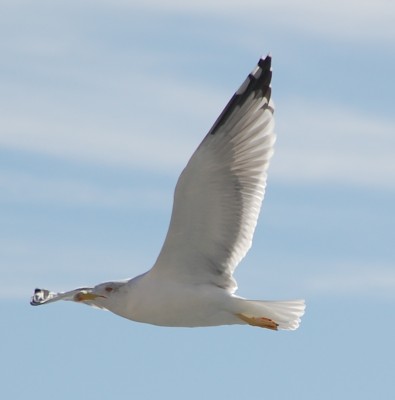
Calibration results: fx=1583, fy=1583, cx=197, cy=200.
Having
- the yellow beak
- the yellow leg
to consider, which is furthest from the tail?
the yellow beak

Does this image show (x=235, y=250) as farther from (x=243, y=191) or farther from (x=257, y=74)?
(x=257, y=74)

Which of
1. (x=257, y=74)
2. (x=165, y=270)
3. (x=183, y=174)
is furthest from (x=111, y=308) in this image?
(x=257, y=74)

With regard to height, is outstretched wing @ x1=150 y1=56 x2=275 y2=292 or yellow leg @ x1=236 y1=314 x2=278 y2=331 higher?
outstretched wing @ x1=150 y1=56 x2=275 y2=292

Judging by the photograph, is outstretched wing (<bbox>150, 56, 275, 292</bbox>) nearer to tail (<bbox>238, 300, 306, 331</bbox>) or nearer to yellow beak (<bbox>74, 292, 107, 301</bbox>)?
tail (<bbox>238, 300, 306, 331</bbox>)

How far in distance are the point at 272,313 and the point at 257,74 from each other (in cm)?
234

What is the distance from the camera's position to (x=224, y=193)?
15367 mm

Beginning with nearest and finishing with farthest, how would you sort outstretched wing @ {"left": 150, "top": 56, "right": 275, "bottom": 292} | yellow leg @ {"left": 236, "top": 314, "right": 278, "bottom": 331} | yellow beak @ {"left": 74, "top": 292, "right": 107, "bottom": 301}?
outstretched wing @ {"left": 150, "top": 56, "right": 275, "bottom": 292} → yellow leg @ {"left": 236, "top": 314, "right": 278, "bottom": 331} → yellow beak @ {"left": 74, "top": 292, "right": 107, "bottom": 301}

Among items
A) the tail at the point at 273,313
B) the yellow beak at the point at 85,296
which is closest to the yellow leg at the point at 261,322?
the tail at the point at 273,313

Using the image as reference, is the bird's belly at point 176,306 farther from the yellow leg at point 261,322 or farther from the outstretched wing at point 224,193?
the outstretched wing at point 224,193

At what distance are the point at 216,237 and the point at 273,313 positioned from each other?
3.05 feet

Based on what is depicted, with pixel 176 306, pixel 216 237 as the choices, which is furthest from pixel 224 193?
pixel 176 306

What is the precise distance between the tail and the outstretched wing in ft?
1.34

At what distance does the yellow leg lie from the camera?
15.2m

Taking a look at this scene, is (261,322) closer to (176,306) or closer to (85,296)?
(176,306)
